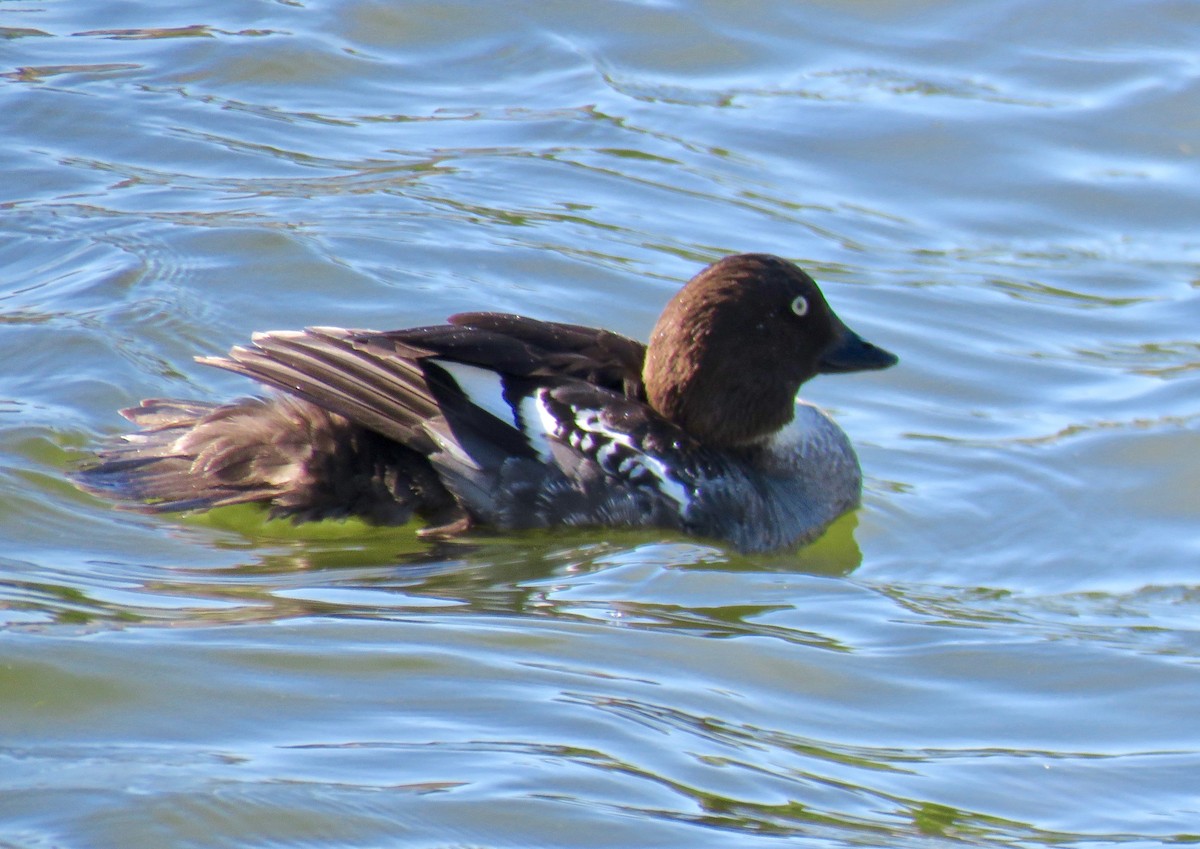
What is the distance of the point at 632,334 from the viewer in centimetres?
891

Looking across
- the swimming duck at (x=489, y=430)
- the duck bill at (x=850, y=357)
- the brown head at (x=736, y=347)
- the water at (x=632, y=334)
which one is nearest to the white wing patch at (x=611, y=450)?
the swimming duck at (x=489, y=430)

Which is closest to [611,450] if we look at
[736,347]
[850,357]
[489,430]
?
[489,430]

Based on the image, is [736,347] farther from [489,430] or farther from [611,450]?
[489,430]

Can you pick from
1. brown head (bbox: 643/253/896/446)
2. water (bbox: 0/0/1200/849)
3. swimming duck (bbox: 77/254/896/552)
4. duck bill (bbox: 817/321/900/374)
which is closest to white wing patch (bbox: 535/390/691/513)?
swimming duck (bbox: 77/254/896/552)

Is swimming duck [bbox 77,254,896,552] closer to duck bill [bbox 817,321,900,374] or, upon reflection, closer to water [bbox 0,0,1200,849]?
water [bbox 0,0,1200,849]

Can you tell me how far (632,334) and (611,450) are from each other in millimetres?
2204

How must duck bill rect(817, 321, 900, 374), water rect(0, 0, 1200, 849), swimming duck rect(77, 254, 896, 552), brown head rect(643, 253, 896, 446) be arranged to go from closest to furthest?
1. water rect(0, 0, 1200, 849)
2. swimming duck rect(77, 254, 896, 552)
3. brown head rect(643, 253, 896, 446)
4. duck bill rect(817, 321, 900, 374)

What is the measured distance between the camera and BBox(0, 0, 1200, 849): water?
437cm

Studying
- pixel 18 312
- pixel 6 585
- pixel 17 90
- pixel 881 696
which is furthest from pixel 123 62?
pixel 881 696

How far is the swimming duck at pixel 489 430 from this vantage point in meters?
6.55

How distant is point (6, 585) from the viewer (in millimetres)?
5508

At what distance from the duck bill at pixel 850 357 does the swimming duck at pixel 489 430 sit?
0.35 meters

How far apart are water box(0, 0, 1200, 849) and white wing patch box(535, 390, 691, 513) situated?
0.65ft

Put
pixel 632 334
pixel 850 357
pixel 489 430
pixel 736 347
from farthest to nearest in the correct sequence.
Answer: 1. pixel 632 334
2. pixel 850 357
3. pixel 736 347
4. pixel 489 430
